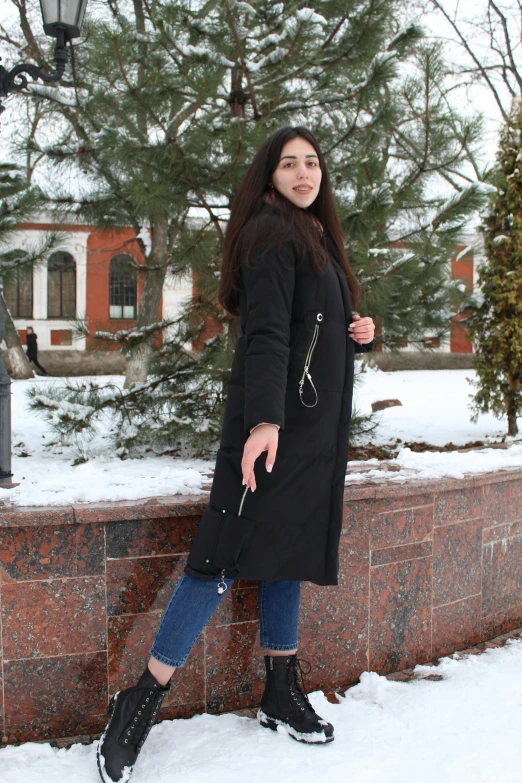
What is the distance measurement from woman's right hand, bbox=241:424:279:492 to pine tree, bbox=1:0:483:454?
8.28 ft

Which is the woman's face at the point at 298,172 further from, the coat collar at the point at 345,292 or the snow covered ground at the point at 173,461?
the snow covered ground at the point at 173,461

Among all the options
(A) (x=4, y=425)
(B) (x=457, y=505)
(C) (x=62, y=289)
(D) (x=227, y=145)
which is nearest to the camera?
(B) (x=457, y=505)

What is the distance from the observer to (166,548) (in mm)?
2311

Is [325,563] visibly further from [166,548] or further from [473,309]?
[473,309]

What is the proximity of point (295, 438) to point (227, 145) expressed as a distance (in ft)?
9.02

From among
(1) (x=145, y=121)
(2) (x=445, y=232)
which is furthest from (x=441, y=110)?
(1) (x=145, y=121)

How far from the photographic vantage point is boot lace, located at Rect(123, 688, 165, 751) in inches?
78.0

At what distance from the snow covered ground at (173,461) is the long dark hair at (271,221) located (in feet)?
2.60

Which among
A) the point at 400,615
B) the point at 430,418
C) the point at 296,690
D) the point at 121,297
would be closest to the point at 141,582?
the point at 296,690

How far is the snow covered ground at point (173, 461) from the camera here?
2533mm

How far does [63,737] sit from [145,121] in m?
3.47

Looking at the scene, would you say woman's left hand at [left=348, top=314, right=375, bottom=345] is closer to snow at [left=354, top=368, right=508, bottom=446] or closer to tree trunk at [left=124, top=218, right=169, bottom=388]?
snow at [left=354, top=368, right=508, bottom=446]

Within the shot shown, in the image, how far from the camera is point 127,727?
6.51 ft

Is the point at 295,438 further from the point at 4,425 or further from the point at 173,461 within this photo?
the point at 173,461
